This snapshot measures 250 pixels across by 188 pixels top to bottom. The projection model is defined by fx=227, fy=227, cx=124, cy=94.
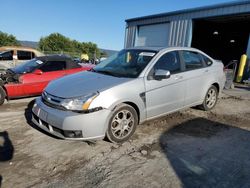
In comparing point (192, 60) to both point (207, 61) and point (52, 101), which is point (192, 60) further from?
point (52, 101)

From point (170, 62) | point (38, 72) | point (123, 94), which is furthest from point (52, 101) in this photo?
point (38, 72)

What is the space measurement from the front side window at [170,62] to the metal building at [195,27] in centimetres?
902

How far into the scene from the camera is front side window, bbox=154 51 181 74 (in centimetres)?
441

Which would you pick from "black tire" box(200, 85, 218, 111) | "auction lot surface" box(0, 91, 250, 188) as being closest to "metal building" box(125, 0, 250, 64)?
"black tire" box(200, 85, 218, 111)

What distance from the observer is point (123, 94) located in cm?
370

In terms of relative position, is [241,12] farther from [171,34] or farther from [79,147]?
[79,147]

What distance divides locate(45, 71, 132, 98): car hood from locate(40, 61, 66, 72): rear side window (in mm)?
2855

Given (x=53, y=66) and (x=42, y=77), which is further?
(x=53, y=66)

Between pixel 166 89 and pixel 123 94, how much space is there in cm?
108

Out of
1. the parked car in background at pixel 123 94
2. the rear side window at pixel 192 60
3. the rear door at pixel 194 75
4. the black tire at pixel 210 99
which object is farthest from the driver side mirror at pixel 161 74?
the black tire at pixel 210 99

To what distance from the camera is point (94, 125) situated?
3.43m

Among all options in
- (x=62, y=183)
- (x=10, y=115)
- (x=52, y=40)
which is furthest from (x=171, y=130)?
(x=52, y=40)

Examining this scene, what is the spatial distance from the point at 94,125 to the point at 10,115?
2.79 meters

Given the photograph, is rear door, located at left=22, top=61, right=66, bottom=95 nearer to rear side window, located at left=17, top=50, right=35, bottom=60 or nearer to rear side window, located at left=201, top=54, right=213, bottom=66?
rear side window, located at left=201, top=54, right=213, bottom=66
